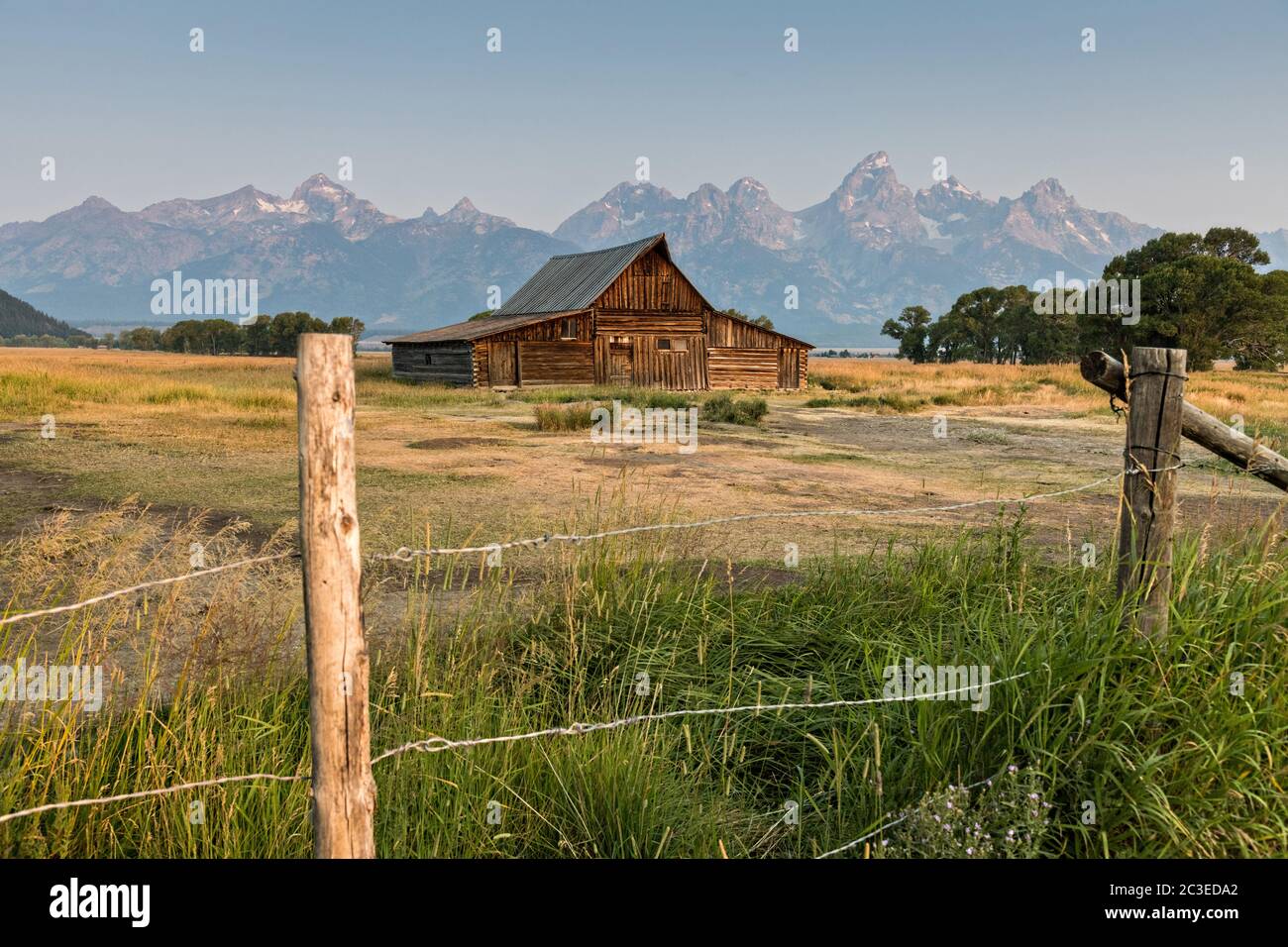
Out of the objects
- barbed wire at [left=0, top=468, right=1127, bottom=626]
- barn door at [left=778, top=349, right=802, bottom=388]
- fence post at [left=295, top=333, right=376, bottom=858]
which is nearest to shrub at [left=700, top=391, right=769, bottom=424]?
barn door at [left=778, top=349, right=802, bottom=388]

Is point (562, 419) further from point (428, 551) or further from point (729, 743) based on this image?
point (428, 551)

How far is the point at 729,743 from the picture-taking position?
3.76 m

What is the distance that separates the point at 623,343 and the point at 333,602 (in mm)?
38171

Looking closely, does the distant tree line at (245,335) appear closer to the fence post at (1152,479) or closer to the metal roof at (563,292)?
the metal roof at (563,292)

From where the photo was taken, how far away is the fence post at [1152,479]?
12.1 feet

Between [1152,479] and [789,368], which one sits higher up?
[789,368]

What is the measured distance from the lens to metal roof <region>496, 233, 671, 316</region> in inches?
1561

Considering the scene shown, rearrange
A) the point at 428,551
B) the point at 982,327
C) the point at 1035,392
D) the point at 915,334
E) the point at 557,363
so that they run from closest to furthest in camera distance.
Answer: the point at 428,551 < the point at 1035,392 < the point at 557,363 < the point at 982,327 < the point at 915,334

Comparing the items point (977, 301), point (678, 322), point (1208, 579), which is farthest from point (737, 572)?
point (977, 301)

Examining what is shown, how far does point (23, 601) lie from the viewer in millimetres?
6484

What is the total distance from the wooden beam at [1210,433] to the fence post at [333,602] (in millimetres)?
2939

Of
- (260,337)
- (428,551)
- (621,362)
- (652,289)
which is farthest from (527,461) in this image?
(260,337)

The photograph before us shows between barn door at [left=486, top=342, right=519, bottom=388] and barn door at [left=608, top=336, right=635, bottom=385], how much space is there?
425cm
